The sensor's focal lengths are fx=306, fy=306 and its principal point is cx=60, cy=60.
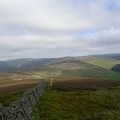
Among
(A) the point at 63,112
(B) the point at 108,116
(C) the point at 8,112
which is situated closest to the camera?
(C) the point at 8,112

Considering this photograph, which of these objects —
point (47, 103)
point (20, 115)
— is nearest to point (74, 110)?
point (47, 103)

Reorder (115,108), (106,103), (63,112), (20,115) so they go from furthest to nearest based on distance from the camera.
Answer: (106,103), (115,108), (63,112), (20,115)

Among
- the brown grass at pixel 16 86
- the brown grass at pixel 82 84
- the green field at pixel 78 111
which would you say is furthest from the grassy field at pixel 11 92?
the green field at pixel 78 111

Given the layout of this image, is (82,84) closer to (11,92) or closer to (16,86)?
(16,86)

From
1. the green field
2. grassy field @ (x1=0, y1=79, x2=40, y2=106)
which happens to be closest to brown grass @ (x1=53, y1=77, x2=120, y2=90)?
grassy field @ (x1=0, y1=79, x2=40, y2=106)

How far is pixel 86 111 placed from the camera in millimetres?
48469

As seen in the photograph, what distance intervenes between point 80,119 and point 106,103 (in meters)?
16.4

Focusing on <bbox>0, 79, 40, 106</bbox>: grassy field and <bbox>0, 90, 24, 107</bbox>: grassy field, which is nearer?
<bbox>0, 90, 24, 107</bbox>: grassy field

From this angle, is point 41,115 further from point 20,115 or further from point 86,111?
point 20,115

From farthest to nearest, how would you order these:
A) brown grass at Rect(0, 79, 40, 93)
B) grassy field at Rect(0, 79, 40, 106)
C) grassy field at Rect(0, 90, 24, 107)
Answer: brown grass at Rect(0, 79, 40, 93) < grassy field at Rect(0, 79, 40, 106) < grassy field at Rect(0, 90, 24, 107)

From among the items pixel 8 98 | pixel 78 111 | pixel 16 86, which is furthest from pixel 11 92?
pixel 78 111

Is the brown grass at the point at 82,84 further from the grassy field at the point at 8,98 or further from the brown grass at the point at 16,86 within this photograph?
the grassy field at the point at 8,98

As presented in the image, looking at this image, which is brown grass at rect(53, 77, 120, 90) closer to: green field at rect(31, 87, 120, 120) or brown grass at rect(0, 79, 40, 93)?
brown grass at rect(0, 79, 40, 93)

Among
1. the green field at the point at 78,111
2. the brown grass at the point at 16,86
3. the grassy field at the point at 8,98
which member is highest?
the green field at the point at 78,111
